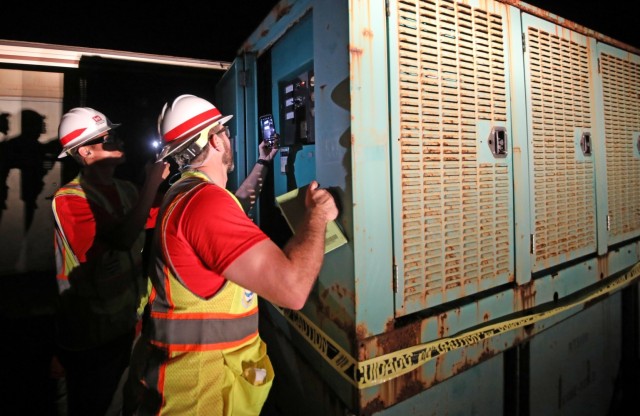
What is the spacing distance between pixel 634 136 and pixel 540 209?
1665 millimetres

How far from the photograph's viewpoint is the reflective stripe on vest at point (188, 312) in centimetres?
127

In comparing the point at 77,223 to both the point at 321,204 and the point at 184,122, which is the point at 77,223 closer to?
the point at 184,122

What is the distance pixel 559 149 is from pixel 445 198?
3.67 feet

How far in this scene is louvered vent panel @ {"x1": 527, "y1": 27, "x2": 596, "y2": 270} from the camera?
6.48ft

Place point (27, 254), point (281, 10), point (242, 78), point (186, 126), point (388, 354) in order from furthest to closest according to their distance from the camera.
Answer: point (27, 254)
point (242, 78)
point (281, 10)
point (186, 126)
point (388, 354)

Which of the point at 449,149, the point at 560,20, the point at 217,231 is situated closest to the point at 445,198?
the point at 449,149

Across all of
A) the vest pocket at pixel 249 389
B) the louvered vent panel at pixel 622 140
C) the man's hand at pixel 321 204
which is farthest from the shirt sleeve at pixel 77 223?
the louvered vent panel at pixel 622 140

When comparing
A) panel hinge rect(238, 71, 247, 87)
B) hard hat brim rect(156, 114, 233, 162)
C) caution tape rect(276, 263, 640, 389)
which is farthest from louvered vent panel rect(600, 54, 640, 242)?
hard hat brim rect(156, 114, 233, 162)

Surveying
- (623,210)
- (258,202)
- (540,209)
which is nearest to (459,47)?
(540,209)

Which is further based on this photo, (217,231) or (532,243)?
(532,243)

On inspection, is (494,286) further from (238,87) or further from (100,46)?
(100,46)

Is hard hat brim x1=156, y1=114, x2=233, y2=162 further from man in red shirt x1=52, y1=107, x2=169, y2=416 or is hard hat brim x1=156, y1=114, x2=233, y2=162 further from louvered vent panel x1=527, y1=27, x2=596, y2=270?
louvered vent panel x1=527, y1=27, x2=596, y2=270

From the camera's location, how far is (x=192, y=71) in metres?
3.37

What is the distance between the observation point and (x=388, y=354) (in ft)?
4.70
